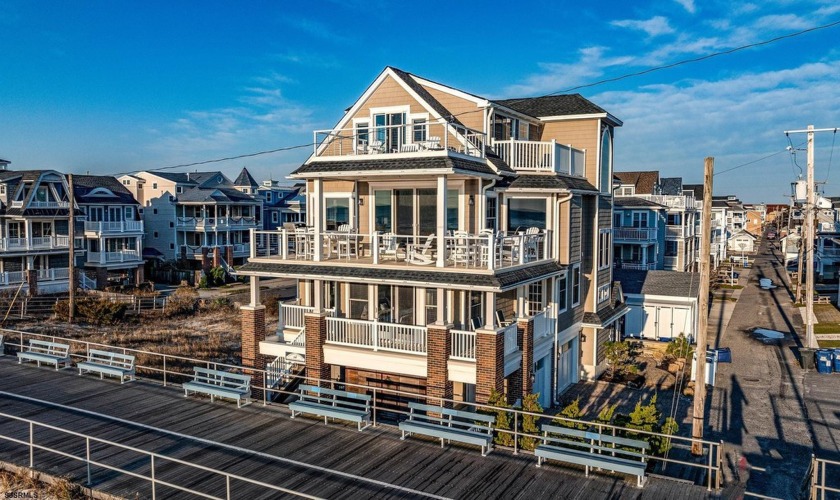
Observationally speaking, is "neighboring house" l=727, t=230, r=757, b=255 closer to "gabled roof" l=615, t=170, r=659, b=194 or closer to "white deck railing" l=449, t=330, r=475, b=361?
"gabled roof" l=615, t=170, r=659, b=194

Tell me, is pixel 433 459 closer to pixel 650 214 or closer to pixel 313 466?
pixel 313 466

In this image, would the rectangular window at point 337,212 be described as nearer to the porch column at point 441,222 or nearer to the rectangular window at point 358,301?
the rectangular window at point 358,301

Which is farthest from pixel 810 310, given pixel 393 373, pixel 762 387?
pixel 393 373

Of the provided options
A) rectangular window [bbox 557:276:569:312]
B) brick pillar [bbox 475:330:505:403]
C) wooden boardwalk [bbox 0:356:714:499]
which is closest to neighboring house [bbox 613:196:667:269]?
rectangular window [bbox 557:276:569:312]

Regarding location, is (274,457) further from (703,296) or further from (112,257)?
(112,257)

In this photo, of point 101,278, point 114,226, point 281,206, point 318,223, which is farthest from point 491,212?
point 281,206

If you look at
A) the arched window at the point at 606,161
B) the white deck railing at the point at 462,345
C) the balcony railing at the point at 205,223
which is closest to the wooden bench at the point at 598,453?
the white deck railing at the point at 462,345
